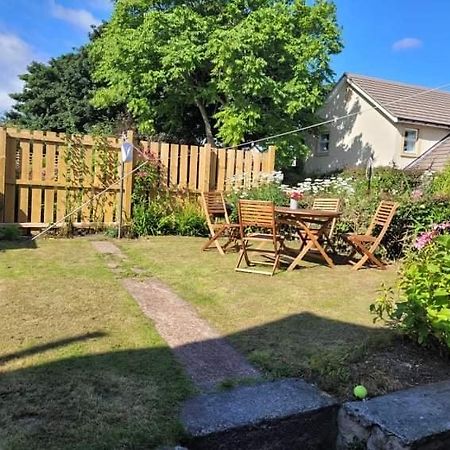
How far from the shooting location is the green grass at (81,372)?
2.03 meters

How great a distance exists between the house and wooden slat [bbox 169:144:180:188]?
33.0 ft

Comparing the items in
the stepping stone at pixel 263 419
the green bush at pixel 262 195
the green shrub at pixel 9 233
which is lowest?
the stepping stone at pixel 263 419

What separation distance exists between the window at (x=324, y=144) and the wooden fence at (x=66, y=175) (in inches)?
555

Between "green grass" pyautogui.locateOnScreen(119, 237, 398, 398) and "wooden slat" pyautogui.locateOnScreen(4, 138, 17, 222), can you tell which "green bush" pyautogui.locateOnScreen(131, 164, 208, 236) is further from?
"wooden slat" pyautogui.locateOnScreen(4, 138, 17, 222)

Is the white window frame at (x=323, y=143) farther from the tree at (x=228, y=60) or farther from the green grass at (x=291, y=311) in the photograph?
the green grass at (x=291, y=311)

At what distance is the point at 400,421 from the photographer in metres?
2.21

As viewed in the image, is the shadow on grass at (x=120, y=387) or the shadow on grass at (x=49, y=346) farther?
the shadow on grass at (x=49, y=346)

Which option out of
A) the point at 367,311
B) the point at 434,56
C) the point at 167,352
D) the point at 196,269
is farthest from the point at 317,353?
the point at 434,56

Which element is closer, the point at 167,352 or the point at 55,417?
the point at 55,417

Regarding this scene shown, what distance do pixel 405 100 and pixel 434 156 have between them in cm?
325

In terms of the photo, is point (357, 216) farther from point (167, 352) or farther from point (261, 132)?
point (261, 132)

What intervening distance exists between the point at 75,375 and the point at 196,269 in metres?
3.17

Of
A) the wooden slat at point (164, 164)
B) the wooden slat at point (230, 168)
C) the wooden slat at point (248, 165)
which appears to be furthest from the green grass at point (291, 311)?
the wooden slat at point (248, 165)

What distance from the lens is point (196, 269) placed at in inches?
225
